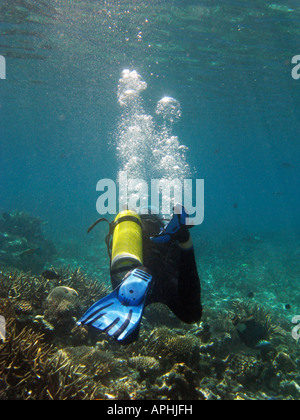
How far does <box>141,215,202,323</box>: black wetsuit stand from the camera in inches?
131

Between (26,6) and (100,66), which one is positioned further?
(100,66)

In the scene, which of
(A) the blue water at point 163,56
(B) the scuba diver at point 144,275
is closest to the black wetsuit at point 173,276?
(B) the scuba diver at point 144,275

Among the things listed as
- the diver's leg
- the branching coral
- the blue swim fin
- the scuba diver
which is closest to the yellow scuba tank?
the scuba diver

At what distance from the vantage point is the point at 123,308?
259 centimetres

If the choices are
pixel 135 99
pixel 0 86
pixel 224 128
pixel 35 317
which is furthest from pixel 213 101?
pixel 35 317

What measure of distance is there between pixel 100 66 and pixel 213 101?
12.0 metres

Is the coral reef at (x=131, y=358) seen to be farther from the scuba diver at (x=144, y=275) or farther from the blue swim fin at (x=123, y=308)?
the blue swim fin at (x=123, y=308)

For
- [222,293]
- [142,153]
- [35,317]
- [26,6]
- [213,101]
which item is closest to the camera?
[35,317]

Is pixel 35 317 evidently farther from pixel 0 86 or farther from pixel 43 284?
pixel 0 86

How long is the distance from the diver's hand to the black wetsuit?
0.70 feet

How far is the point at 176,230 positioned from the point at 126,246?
759mm

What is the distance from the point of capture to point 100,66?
749 inches

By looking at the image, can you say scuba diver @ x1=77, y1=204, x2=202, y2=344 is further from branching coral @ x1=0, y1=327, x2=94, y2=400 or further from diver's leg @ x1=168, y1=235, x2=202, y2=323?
branching coral @ x1=0, y1=327, x2=94, y2=400

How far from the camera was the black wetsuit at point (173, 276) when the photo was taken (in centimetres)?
334
